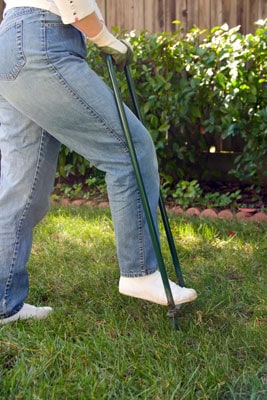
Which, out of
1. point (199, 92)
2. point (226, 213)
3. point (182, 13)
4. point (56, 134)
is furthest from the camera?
point (182, 13)

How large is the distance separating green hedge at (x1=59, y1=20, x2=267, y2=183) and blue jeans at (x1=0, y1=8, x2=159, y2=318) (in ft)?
7.86

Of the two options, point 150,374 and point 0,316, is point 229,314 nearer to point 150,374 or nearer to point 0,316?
point 150,374

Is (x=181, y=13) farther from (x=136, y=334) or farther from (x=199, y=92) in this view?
(x=136, y=334)

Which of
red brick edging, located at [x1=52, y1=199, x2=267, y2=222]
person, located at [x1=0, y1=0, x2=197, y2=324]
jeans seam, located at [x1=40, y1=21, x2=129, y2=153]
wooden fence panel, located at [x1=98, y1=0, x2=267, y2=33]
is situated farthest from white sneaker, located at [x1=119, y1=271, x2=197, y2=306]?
wooden fence panel, located at [x1=98, y1=0, x2=267, y2=33]

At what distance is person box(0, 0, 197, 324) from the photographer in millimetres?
2287

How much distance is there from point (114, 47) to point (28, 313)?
122 cm

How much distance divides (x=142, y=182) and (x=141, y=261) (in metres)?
0.33

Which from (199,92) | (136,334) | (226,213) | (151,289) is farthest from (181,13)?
(136,334)

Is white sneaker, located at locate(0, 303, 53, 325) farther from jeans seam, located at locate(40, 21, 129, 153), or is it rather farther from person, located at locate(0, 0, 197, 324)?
jeans seam, located at locate(40, 21, 129, 153)

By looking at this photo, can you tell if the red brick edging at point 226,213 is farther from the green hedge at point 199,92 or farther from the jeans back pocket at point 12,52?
the jeans back pocket at point 12,52

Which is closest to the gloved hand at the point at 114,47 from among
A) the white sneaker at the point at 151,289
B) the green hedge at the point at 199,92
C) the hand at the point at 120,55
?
the hand at the point at 120,55

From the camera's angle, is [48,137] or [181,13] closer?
[48,137]

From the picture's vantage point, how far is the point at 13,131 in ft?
8.41

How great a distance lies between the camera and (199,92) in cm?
508
